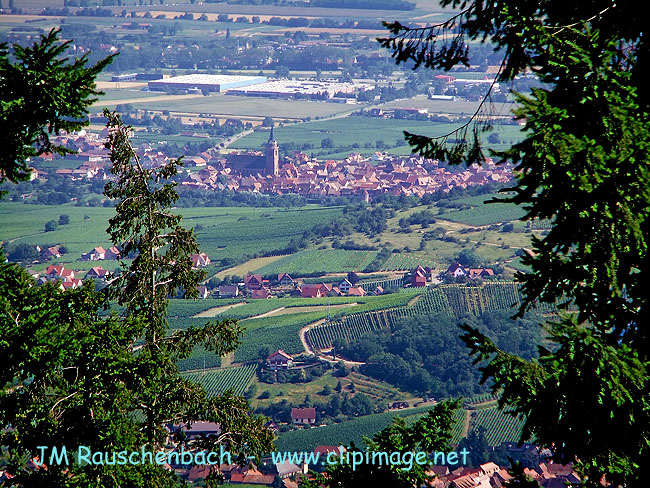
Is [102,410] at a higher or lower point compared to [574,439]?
lower

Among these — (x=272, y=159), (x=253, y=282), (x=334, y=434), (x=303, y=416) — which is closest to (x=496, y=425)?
(x=334, y=434)

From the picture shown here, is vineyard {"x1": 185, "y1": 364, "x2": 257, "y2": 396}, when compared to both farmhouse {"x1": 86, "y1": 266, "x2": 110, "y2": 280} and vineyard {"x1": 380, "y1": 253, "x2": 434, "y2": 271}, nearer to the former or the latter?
farmhouse {"x1": 86, "y1": 266, "x2": 110, "y2": 280}

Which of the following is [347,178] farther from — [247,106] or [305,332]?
[305,332]

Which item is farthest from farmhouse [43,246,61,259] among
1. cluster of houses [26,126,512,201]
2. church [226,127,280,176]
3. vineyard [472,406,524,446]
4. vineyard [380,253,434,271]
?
church [226,127,280,176]

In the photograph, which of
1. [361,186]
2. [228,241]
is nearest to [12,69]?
[228,241]

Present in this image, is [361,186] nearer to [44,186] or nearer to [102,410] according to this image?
[44,186]

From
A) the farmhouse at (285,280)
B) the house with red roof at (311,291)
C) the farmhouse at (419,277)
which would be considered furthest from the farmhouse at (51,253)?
the farmhouse at (419,277)
